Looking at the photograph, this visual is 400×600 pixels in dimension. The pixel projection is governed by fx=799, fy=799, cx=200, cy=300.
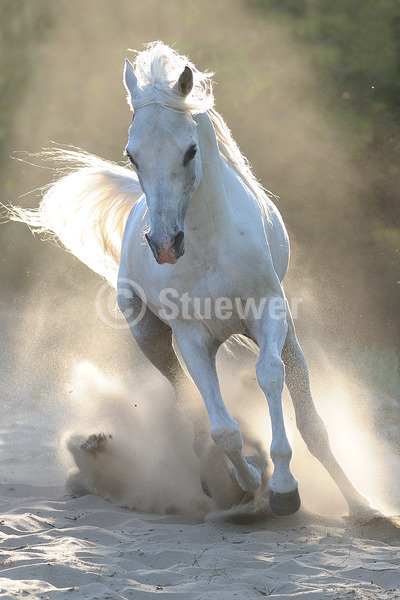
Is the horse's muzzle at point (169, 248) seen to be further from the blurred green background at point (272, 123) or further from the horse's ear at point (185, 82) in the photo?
the blurred green background at point (272, 123)

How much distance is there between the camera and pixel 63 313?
1055cm

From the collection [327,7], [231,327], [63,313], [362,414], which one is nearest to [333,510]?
[231,327]

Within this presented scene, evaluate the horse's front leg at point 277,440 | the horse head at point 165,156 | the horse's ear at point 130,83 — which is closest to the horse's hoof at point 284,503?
the horse's front leg at point 277,440

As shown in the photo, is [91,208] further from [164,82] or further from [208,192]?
[164,82]

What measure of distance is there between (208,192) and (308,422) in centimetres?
141

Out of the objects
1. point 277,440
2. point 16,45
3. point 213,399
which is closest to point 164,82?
point 213,399

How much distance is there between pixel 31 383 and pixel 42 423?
1.42m

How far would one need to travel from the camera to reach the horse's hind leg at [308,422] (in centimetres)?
414

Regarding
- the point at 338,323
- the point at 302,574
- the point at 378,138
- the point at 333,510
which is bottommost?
the point at 302,574

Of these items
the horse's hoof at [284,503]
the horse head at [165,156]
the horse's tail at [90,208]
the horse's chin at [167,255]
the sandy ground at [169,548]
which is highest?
the horse's tail at [90,208]

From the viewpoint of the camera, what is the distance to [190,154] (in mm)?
3191

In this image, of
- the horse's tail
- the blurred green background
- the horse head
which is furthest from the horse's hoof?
the blurred green background

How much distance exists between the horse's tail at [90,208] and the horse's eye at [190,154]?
6.12ft

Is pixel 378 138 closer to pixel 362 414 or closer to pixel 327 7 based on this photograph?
pixel 327 7
